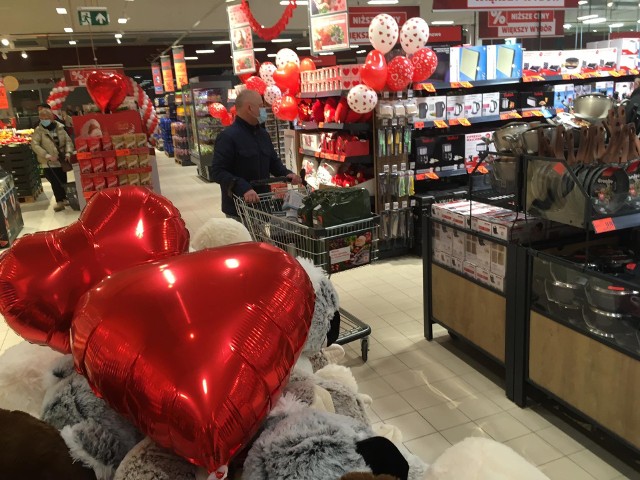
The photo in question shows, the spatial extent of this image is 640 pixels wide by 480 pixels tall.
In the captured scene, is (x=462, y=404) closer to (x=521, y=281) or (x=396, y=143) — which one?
(x=521, y=281)

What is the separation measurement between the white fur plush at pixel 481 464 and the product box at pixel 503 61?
5.54 meters

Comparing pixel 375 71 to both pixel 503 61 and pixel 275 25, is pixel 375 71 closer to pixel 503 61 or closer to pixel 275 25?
pixel 503 61

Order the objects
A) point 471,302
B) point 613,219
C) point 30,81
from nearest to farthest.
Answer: point 613,219 → point 471,302 → point 30,81

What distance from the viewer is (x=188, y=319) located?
0.82 m

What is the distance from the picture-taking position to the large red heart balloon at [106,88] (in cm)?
501

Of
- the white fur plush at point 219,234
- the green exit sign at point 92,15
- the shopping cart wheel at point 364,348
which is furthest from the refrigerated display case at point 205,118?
the white fur plush at point 219,234

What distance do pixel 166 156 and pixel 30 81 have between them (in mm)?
8583

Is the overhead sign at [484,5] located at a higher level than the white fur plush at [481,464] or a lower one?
higher

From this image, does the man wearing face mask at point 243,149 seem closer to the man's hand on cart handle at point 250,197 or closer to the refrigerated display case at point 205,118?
the man's hand on cart handle at point 250,197

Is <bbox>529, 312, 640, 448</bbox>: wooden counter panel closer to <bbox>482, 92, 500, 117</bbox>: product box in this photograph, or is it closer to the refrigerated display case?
<bbox>482, 92, 500, 117</bbox>: product box

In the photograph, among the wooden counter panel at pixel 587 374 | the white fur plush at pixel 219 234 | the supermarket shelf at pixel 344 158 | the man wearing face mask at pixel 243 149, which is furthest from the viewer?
the supermarket shelf at pixel 344 158

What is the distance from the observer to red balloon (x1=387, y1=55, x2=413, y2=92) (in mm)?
5059

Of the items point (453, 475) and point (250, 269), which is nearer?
point (453, 475)

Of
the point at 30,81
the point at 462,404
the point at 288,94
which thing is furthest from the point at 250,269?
the point at 30,81
